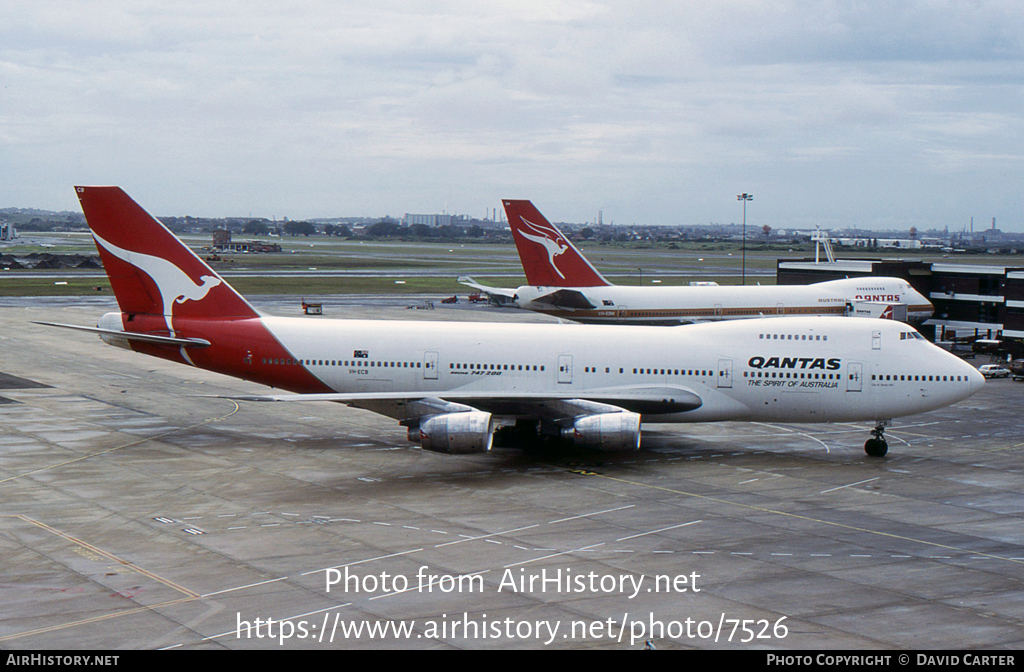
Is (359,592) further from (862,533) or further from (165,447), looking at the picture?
(165,447)

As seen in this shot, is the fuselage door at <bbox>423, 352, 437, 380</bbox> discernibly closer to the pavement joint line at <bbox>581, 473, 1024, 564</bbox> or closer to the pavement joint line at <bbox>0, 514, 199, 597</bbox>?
the pavement joint line at <bbox>581, 473, 1024, 564</bbox>

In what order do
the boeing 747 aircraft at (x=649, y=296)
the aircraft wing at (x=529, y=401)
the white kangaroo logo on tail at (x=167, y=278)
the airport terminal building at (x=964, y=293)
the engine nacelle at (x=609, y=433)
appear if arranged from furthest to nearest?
the boeing 747 aircraft at (x=649, y=296) → the airport terminal building at (x=964, y=293) → the white kangaroo logo on tail at (x=167, y=278) → the aircraft wing at (x=529, y=401) → the engine nacelle at (x=609, y=433)

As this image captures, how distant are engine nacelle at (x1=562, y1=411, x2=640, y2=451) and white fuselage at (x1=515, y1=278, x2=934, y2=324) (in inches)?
1405

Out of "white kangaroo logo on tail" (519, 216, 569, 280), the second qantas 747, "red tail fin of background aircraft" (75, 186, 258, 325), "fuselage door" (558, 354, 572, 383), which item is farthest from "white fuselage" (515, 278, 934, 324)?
"red tail fin of background aircraft" (75, 186, 258, 325)

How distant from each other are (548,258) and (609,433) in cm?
3735

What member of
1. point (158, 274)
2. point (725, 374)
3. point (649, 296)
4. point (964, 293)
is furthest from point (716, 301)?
point (158, 274)

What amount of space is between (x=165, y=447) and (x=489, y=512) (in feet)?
50.4

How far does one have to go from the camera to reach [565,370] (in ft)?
123

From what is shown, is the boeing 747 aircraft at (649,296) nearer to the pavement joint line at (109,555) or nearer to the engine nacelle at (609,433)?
the engine nacelle at (609,433)

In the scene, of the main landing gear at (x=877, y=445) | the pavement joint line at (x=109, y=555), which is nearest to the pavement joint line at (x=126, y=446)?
the pavement joint line at (x=109, y=555)

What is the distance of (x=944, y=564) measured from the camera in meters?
24.3

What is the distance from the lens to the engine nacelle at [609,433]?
111ft

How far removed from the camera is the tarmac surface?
64.9 feet

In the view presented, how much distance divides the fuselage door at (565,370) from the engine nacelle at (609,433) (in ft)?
10.7
